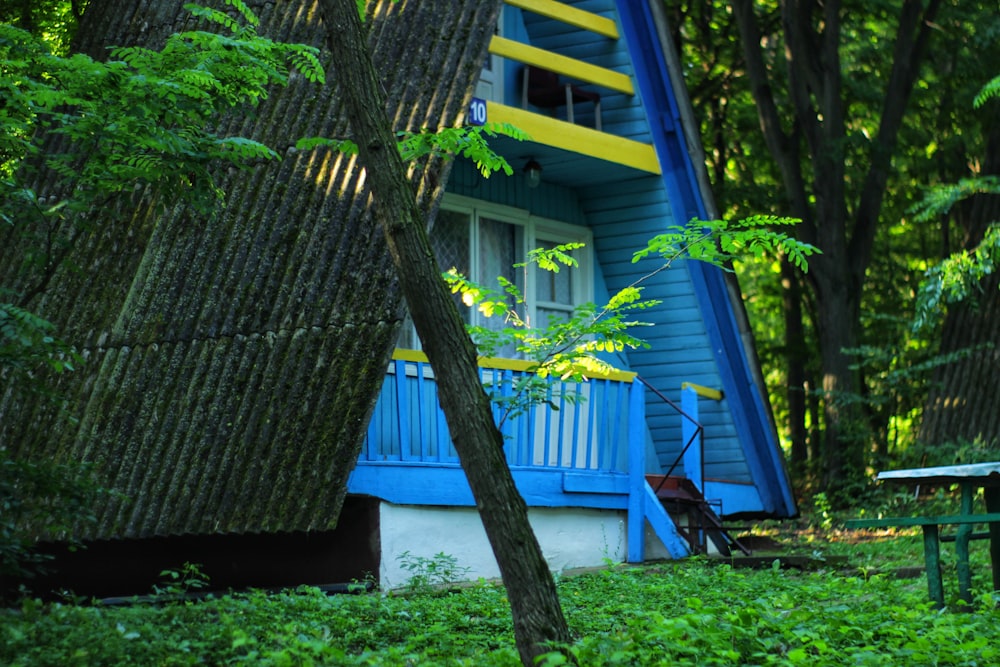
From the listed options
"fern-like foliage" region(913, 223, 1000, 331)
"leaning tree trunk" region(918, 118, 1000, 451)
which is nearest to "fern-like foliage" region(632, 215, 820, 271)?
"fern-like foliage" region(913, 223, 1000, 331)

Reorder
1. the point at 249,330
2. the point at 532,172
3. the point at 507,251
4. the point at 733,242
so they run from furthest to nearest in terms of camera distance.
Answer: the point at 507,251
the point at 532,172
the point at 249,330
the point at 733,242

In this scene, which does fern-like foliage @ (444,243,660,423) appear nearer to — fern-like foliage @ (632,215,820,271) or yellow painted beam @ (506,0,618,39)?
fern-like foliage @ (632,215,820,271)

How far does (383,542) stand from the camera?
34.3ft

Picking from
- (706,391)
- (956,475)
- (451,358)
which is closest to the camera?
(451,358)

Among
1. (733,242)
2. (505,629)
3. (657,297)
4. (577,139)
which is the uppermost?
(577,139)

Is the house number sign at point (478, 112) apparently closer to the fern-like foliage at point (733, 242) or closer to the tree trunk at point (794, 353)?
the fern-like foliage at point (733, 242)

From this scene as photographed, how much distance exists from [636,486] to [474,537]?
2224 mm

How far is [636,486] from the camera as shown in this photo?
42.8ft

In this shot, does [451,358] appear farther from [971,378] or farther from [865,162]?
[865,162]

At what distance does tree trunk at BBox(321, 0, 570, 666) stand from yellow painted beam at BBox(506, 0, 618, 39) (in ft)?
23.5

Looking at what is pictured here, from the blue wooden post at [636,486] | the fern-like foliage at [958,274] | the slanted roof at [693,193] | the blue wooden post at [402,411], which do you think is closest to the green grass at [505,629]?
the blue wooden post at [402,411]

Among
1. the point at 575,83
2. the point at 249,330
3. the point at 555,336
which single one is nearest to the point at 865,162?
the point at 575,83

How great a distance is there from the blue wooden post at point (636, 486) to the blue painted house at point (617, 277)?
15 mm

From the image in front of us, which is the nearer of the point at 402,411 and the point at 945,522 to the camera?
the point at 945,522
